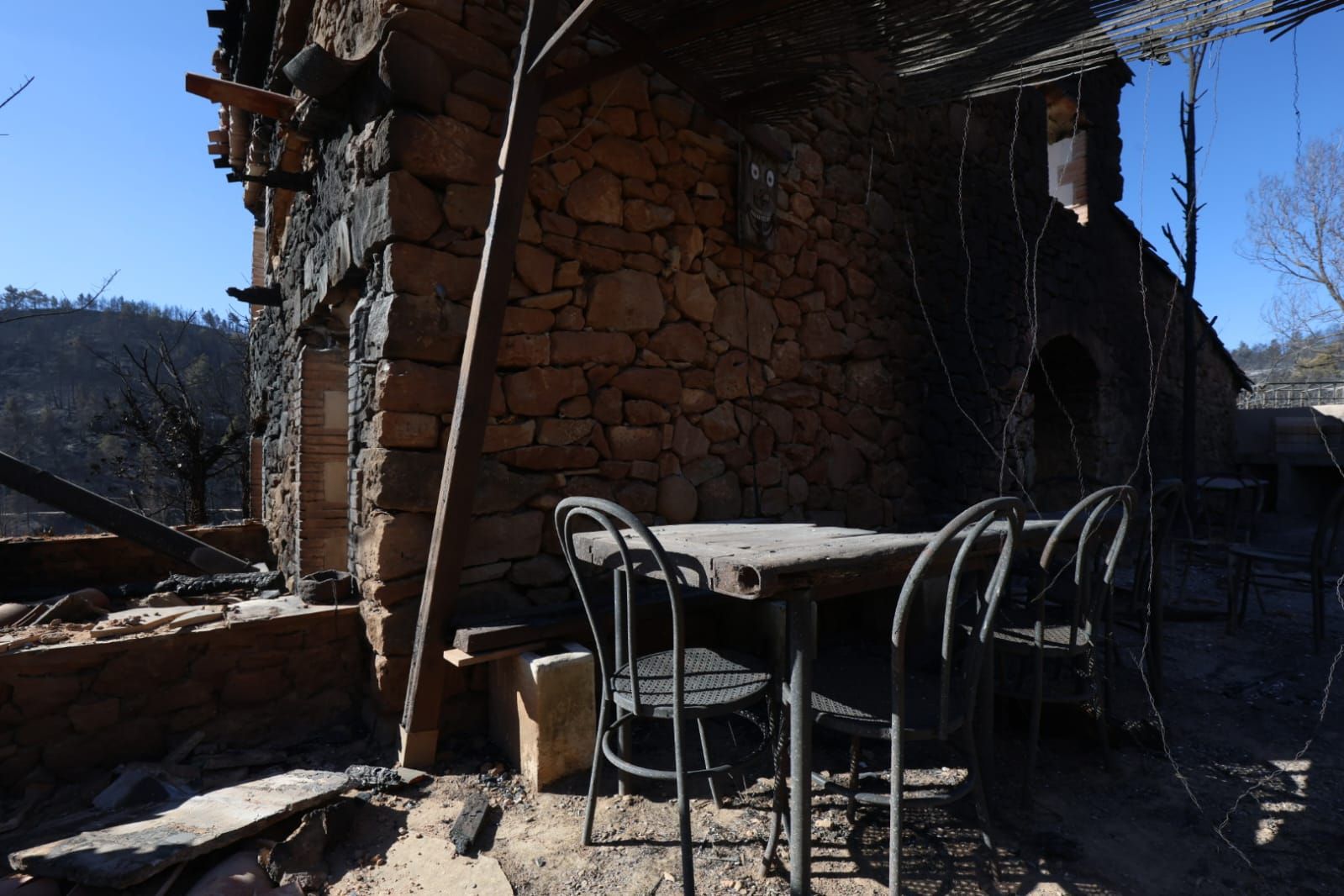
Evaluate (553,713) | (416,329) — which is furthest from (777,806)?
(416,329)

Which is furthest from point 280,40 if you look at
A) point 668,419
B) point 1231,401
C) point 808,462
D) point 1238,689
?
point 1231,401

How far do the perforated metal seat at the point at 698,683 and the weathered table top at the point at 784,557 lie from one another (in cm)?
27

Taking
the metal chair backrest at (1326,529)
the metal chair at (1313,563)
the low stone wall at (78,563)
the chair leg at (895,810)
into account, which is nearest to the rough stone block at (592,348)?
the chair leg at (895,810)

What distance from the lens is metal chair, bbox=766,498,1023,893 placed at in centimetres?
161

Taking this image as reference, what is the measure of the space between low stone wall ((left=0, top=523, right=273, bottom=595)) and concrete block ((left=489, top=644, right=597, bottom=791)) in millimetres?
2858

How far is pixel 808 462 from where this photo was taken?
13.1 feet

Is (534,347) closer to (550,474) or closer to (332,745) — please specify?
(550,474)

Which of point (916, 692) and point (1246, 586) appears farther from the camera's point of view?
point (1246, 586)

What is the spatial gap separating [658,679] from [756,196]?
2576 mm

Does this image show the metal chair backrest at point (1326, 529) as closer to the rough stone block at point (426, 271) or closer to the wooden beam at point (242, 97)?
the rough stone block at point (426, 271)

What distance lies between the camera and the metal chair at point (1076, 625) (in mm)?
2137

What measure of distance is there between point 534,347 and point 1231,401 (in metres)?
9.22

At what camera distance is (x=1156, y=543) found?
9.73 feet

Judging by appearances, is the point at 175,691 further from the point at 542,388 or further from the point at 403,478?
the point at 542,388
